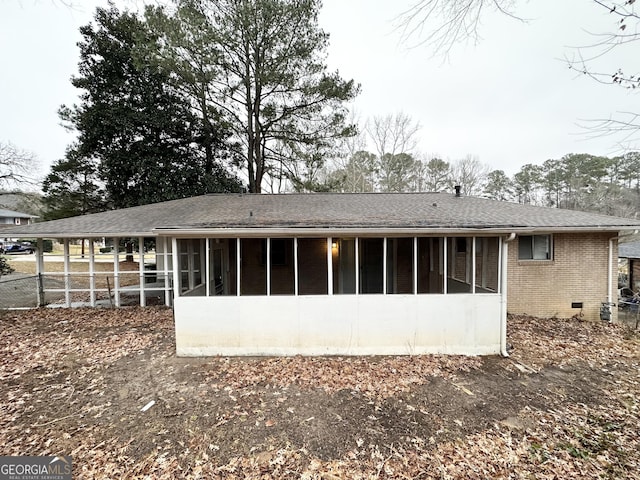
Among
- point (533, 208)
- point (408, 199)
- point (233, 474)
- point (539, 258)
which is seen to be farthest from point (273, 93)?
point (233, 474)

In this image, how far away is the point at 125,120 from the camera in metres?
14.2

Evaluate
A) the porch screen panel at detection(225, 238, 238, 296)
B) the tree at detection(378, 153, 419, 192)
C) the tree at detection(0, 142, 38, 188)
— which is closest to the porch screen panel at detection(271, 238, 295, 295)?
the porch screen panel at detection(225, 238, 238, 296)

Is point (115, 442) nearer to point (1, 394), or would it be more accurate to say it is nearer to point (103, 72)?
point (1, 394)

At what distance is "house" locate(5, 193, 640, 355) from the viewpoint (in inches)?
217

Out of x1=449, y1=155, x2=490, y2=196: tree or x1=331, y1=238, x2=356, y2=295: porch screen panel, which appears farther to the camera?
x1=449, y1=155, x2=490, y2=196: tree

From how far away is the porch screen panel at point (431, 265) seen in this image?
26.8 ft

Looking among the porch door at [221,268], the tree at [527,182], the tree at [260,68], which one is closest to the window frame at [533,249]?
the porch door at [221,268]

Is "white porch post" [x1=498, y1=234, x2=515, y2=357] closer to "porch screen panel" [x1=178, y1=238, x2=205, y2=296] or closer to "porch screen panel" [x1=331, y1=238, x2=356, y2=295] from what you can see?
"porch screen panel" [x1=331, y1=238, x2=356, y2=295]

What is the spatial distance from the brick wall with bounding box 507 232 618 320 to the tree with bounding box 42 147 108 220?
19.5 meters

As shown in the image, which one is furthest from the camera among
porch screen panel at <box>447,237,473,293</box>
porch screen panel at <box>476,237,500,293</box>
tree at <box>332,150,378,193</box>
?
tree at <box>332,150,378,193</box>

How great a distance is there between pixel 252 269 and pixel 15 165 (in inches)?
617

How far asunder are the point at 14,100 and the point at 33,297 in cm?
797

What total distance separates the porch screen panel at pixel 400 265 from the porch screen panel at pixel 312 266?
213 cm

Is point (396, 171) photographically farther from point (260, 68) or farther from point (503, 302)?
point (503, 302)
